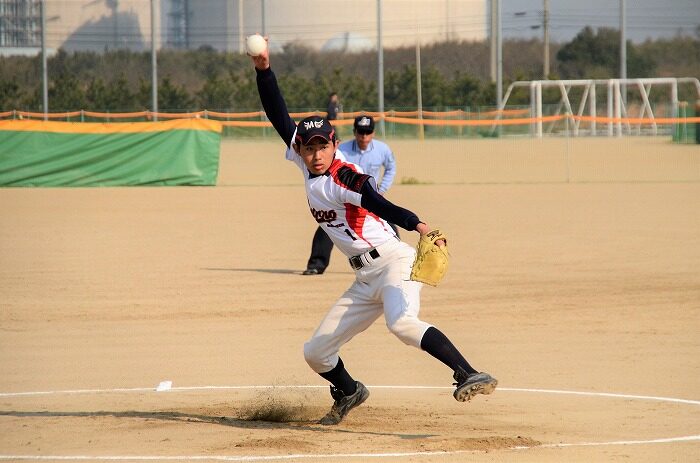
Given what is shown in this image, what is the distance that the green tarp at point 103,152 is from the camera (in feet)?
97.4

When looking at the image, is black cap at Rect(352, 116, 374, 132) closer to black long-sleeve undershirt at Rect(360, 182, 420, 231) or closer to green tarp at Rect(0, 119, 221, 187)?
black long-sleeve undershirt at Rect(360, 182, 420, 231)

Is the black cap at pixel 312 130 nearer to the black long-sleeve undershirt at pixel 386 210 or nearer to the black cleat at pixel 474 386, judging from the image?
the black long-sleeve undershirt at pixel 386 210

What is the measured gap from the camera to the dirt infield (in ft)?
23.5

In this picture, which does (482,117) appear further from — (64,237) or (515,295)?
(515,295)

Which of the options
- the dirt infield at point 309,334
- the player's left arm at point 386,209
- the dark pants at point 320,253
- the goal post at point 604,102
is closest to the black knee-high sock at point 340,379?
the dirt infield at point 309,334

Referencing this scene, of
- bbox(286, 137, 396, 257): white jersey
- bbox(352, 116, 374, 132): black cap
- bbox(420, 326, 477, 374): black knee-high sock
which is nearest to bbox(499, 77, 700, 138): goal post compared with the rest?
bbox(352, 116, 374, 132): black cap

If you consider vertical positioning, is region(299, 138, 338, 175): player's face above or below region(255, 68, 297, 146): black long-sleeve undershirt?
below

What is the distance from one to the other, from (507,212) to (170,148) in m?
10.6

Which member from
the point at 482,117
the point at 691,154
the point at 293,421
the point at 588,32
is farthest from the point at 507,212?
the point at 588,32

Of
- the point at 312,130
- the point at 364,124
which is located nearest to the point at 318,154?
the point at 312,130

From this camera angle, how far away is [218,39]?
97.3m

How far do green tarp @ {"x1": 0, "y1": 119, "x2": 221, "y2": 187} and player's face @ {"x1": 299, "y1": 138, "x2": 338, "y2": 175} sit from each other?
23046 millimetres

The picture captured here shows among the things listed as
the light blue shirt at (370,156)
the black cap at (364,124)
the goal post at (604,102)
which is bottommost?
the light blue shirt at (370,156)

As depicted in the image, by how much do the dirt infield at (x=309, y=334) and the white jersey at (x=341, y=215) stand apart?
1215mm
